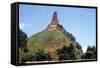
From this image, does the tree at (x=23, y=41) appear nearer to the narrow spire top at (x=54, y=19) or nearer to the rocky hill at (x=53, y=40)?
the rocky hill at (x=53, y=40)

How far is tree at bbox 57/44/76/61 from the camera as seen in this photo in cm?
252

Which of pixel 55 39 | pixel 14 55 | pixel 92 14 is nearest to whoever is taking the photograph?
pixel 14 55

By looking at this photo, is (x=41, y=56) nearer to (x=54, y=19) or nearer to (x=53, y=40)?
(x=53, y=40)

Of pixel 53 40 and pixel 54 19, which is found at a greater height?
pixel 54 19

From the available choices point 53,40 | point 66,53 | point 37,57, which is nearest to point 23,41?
point 37,57

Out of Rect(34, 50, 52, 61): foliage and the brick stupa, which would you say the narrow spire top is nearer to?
the brick stupa

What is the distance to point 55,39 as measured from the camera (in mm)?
2506

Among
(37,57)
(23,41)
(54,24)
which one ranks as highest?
(54,24)

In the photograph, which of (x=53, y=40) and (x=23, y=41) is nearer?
(x=23, y=41)

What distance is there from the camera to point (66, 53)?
2543 mm

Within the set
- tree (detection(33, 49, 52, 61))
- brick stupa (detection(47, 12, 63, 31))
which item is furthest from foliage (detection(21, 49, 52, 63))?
brick stupa (detection(47, 12, 63, 31))

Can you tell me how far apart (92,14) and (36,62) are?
0.80 metres
